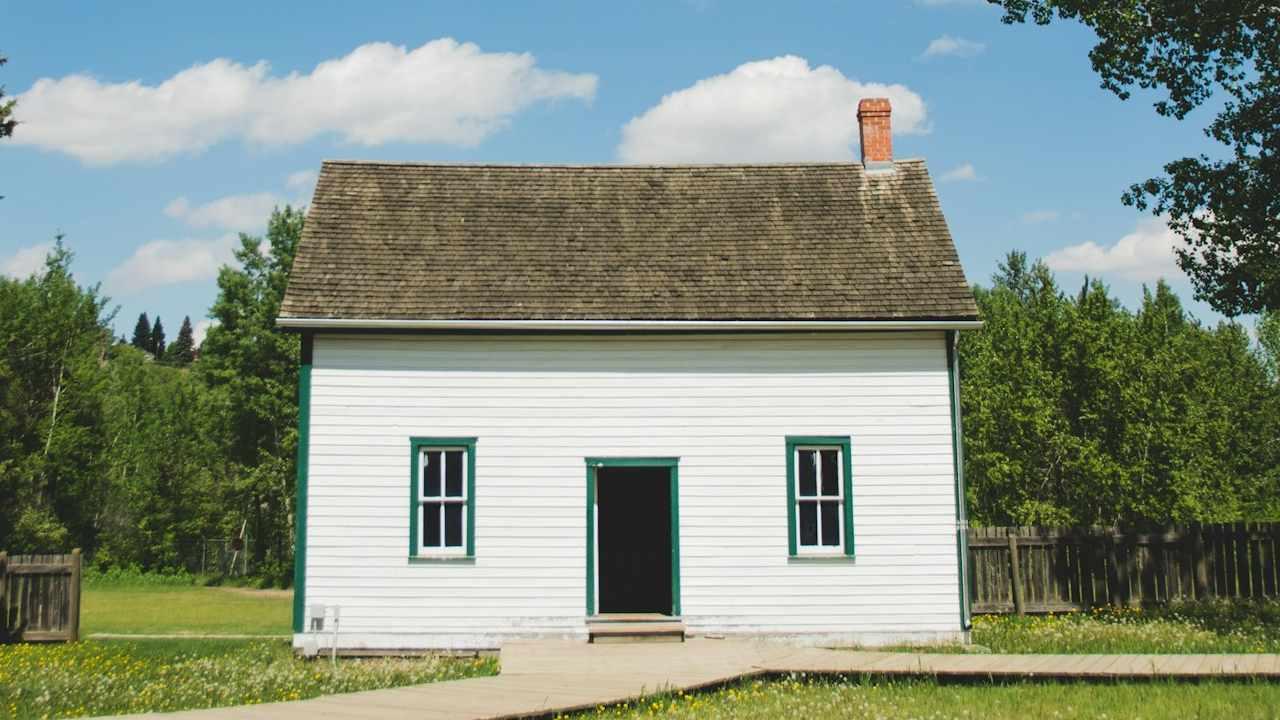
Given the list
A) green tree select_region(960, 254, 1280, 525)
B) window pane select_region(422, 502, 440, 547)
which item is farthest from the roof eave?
green tree select_region(960, 254, 1280, 525)

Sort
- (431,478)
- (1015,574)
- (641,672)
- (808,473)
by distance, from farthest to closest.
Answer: (1015,574)
(808,473)
(431,478)
(641,672)

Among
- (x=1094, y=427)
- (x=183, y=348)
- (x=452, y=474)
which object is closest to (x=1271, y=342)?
(x=1094, y=427)

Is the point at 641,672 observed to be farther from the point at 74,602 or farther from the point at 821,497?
the point at 74,602

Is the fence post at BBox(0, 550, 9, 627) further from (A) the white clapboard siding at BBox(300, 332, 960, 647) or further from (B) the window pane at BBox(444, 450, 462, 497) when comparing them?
(B) the window pane at BBox(444, 450, 462, 497)

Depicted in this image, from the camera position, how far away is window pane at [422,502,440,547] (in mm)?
15453

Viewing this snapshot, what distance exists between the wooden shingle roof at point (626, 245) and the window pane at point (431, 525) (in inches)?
111

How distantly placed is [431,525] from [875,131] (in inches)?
415

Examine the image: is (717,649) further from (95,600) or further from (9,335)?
(9,335)

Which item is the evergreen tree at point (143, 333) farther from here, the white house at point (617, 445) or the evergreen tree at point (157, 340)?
the white house at point (617, 445)

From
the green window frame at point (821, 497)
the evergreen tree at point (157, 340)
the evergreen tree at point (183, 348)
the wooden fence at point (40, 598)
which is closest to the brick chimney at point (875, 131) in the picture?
the green window frame at point (821, 497)

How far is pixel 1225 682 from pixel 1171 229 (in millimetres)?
11794

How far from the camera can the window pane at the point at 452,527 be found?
15.5 meters

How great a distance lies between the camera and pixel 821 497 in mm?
15719

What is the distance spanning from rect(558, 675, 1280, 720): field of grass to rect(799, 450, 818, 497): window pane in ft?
14.6
